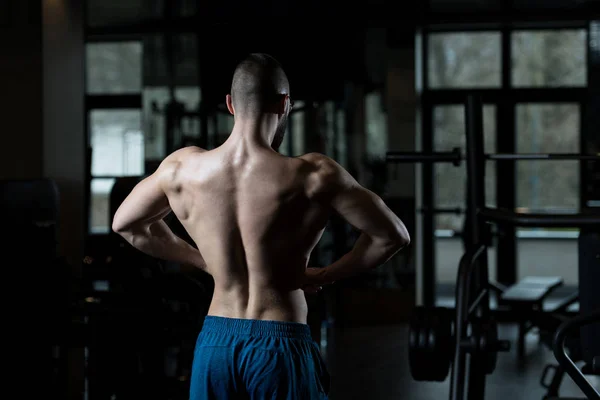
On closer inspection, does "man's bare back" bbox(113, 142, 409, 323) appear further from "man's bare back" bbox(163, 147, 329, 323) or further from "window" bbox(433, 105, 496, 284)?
"window" bbox(433, 105, 496, 284)

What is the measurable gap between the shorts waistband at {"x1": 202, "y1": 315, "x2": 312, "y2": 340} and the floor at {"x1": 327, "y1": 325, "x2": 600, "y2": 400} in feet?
9.00

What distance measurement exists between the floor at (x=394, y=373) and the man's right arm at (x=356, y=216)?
107 inches

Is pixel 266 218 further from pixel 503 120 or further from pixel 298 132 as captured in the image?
pixel 503 120

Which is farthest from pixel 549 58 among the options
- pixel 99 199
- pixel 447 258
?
pixel 99 199

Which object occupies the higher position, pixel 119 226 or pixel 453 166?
pixel 453 166

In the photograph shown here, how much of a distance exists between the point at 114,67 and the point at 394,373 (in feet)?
10.8

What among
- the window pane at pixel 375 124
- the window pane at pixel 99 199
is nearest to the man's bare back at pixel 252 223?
the window pane at pixel 99 199

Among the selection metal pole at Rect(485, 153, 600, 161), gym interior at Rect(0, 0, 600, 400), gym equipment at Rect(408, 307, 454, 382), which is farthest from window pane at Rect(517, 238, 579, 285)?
gym equipment at Rect(408, 307, 454, 382)

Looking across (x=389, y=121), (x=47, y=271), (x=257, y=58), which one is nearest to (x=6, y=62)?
(x=47, y=271)

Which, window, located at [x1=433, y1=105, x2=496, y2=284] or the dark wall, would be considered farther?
window, located at [x1=433, y1=105, x2=496, y2=284]

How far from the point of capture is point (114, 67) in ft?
22.3

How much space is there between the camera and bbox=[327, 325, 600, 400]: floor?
468cm

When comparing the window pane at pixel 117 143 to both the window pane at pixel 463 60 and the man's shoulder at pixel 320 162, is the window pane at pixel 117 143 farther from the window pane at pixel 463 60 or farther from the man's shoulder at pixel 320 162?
the man's shoulder at pixel 320 162

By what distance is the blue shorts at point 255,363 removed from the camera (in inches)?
74.2
